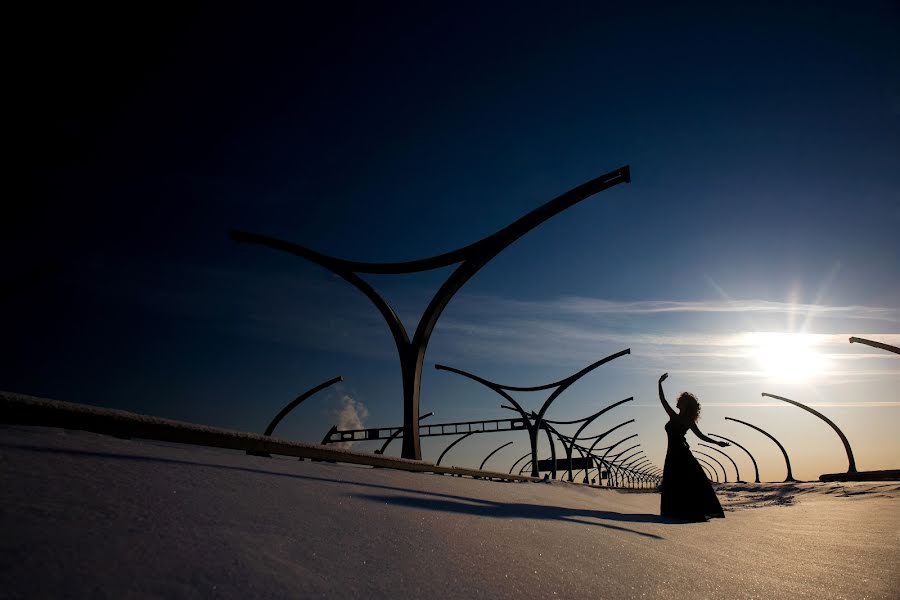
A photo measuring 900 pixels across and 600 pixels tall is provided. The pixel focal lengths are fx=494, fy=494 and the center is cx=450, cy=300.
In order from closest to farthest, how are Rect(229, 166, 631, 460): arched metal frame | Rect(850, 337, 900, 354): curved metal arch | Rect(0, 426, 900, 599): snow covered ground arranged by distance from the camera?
Rect(0, 426, 900, 599): snow covered ground → Rect(229, 166, 631, 460): arched metal frame → Rect(850, 337, 900, 354): curved metal arch

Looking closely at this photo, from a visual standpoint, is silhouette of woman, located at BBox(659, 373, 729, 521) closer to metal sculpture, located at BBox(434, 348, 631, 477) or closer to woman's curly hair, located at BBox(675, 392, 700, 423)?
woman's curly hair, located at BBox(675, 392, 700, 423)

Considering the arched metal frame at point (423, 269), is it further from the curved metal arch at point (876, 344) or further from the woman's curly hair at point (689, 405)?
the curved metal arch at point (876, 344)

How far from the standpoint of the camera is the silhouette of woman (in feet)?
19.1

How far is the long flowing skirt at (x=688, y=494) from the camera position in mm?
5793

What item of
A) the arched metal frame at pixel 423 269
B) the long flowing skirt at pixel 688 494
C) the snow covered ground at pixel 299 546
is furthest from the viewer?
the arched metal frame at pixel 423 269

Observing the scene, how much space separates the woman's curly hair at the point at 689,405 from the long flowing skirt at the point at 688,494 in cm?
57

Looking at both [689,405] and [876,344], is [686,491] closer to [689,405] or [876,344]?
[689,405]

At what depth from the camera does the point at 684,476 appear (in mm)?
6027

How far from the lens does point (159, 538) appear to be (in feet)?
4.67

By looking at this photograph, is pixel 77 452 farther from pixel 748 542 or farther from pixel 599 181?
pixel 599 181

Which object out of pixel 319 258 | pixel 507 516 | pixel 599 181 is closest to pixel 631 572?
pixel 507 516

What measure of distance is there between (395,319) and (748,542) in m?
10.4

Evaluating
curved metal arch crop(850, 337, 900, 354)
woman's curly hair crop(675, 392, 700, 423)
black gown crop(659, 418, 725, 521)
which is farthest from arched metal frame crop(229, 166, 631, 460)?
curved metal arch crop(850, 337, 900, 354)

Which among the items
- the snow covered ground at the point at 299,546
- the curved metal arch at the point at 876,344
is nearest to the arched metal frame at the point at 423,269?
the snow covered ground at the point at 299,546
